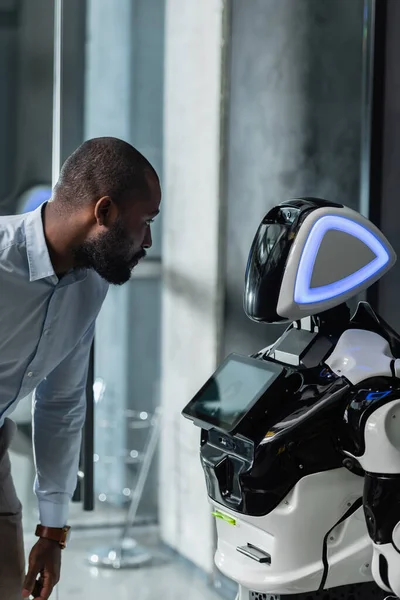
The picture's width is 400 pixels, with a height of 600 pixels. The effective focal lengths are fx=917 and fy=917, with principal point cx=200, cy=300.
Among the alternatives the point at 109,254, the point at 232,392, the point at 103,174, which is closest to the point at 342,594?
the point at 232,392

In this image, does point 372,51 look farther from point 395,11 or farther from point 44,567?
point 44,567

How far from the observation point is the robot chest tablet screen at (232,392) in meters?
1.78

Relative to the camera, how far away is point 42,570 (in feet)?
6.61

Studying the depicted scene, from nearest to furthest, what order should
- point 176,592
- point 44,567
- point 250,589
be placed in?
1. point 250,589
2. point 44,567
3. point 176,592

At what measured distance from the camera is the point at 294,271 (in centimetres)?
179

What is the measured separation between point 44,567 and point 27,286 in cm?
63

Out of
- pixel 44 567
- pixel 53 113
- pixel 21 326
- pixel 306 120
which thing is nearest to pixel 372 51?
pixel 306 120

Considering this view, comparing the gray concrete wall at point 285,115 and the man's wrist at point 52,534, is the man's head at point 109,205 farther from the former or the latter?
the gray concrete wall at point 285,115

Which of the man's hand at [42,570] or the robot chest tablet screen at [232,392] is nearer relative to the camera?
the robot chest tablet screen at [232,392]

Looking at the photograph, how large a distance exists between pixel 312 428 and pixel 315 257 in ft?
1.08

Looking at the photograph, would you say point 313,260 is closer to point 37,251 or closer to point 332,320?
point 332,320

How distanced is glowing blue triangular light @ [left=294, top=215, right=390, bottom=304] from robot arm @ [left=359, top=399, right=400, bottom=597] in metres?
0.26

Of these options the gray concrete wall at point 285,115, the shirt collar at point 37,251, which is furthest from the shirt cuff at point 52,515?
the gray concrete wall at point 285,115

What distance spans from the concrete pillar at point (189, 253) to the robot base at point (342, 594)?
1.74 meters
